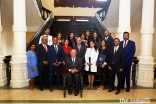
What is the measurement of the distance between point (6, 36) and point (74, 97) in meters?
5.65

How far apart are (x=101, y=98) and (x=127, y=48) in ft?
5.27

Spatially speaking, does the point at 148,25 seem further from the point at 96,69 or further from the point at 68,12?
the point at 68,12

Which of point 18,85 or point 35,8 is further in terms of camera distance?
point 35,8

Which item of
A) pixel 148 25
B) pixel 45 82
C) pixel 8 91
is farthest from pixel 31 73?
pixel 148 25

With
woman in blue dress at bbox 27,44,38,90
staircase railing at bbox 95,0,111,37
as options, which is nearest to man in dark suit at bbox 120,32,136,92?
staircase railing at bbox 95,0,111,37

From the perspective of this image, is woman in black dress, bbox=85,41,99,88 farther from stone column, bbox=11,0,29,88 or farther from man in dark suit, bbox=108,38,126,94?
stone column, bbox=11,0,29,88

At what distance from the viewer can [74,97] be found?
427cm

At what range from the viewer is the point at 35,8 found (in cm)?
775

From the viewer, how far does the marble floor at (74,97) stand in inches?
157

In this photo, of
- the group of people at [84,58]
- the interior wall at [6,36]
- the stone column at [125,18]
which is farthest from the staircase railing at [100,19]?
the interior wall at [6,36]

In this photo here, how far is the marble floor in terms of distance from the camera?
4000mm

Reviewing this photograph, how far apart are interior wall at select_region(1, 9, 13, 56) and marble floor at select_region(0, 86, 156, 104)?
373 cm

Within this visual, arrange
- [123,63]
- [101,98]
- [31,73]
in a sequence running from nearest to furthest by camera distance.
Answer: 1. [101,98]
2. [123,63]
3. [31,73]

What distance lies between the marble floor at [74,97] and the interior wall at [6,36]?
3734 millimetres
